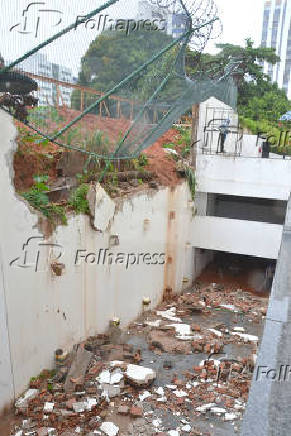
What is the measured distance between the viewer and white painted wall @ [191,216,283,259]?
9844 millimetres

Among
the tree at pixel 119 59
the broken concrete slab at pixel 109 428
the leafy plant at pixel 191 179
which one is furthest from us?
the leafy plant at pixel 191 179

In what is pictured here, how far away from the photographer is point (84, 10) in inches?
145

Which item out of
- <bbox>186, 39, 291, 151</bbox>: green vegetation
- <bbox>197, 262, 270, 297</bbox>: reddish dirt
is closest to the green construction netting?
<bbox>197, 262, 270, 297</bbox>: reddish dirt

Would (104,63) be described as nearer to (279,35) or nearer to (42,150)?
(42,150)

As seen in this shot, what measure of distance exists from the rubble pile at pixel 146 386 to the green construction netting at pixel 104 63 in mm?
3196

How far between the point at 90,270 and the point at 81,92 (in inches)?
115

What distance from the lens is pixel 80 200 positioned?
5.59 m

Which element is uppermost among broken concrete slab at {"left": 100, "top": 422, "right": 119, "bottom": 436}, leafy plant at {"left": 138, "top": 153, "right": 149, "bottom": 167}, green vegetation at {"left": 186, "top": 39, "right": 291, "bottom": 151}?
green vegetation at {"left": 186, "top": 39, "right": 291, "bottom": 151}

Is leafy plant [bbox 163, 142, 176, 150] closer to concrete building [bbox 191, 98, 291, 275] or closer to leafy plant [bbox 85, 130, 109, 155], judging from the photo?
concrete building [bbox 191, 98, 291, 275]
